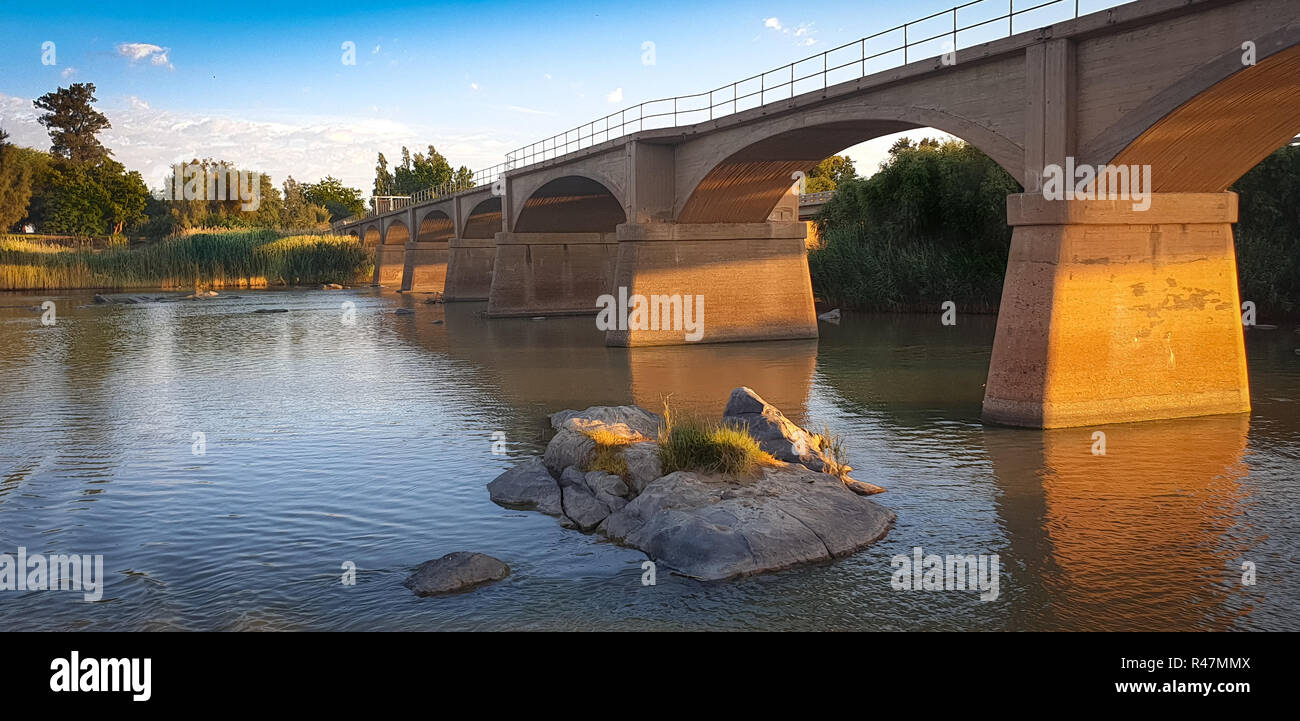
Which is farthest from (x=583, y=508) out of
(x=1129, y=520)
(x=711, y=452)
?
(x=1129, y=520)

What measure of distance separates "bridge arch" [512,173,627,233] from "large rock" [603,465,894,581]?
33555mm

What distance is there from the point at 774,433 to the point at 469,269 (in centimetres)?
5086

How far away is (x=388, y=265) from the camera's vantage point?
88.6m

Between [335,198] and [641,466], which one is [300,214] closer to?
[335,198]

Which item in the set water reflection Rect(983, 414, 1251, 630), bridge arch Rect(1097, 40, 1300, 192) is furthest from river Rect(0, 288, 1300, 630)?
bridge arch Rect(1097, 40, 1300, 192)

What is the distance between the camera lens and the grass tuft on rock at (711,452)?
13.4 meters

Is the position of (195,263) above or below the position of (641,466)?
above

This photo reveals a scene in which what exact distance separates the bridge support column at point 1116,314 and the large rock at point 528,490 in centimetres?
922

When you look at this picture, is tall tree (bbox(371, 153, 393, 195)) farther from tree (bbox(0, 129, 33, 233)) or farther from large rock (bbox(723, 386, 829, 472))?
large rock (bbox(723, 386, 829, 472))

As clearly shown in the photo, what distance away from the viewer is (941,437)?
61.0ft

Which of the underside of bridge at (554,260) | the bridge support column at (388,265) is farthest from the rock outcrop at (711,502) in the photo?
the bridge support column at (388,265)

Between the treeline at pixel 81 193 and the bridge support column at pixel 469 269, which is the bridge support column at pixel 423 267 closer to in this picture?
the bridge support column at pixel 469 269

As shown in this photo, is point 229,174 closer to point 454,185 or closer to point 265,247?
point 265,247
